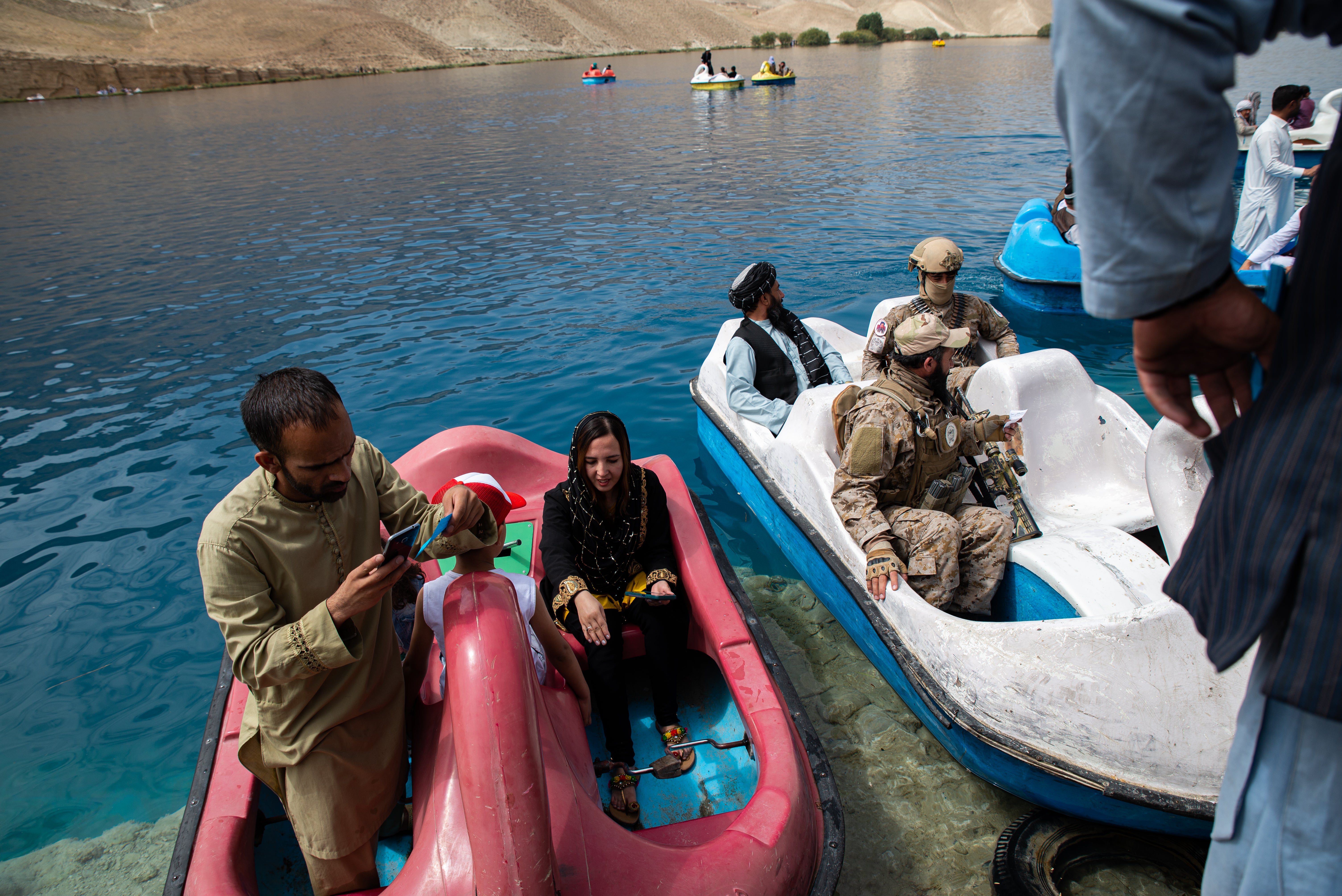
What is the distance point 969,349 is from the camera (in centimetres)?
511

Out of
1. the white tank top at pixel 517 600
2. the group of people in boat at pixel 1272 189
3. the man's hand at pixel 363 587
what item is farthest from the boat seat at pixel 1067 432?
the group of people in boat at pixel 1272 189

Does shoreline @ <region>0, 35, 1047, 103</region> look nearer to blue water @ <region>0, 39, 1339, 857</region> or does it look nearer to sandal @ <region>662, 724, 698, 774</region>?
blue water @ <region>0, 39, 1339, 857</region>

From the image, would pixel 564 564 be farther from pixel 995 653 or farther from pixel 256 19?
pixel 256 19

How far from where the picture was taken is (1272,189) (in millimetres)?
7867

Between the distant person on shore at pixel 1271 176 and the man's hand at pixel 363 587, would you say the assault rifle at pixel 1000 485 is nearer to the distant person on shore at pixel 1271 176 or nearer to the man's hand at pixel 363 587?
the man's hand at pixel 363 587

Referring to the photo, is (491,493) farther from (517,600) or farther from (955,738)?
(955,738)

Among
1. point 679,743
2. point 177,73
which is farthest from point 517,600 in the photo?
point 177,73

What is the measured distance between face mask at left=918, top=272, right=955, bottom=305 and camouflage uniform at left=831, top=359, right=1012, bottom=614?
1.67 meters

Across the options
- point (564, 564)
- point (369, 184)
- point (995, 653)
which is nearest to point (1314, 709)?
point (995, 653)

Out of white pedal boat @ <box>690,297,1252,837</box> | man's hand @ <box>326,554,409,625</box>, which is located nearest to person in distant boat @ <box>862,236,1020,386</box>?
white pedal boat @ <box>690,297,1252,837</box>

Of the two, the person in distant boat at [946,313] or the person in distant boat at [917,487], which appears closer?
the person in distant boat at [917,487]

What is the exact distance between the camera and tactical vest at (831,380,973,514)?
3.28 meters

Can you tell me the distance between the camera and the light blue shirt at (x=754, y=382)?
469 cm

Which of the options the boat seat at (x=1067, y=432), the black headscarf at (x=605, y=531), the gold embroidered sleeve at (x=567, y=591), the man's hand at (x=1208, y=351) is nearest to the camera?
the man's hand at (x=1208, y=351)
